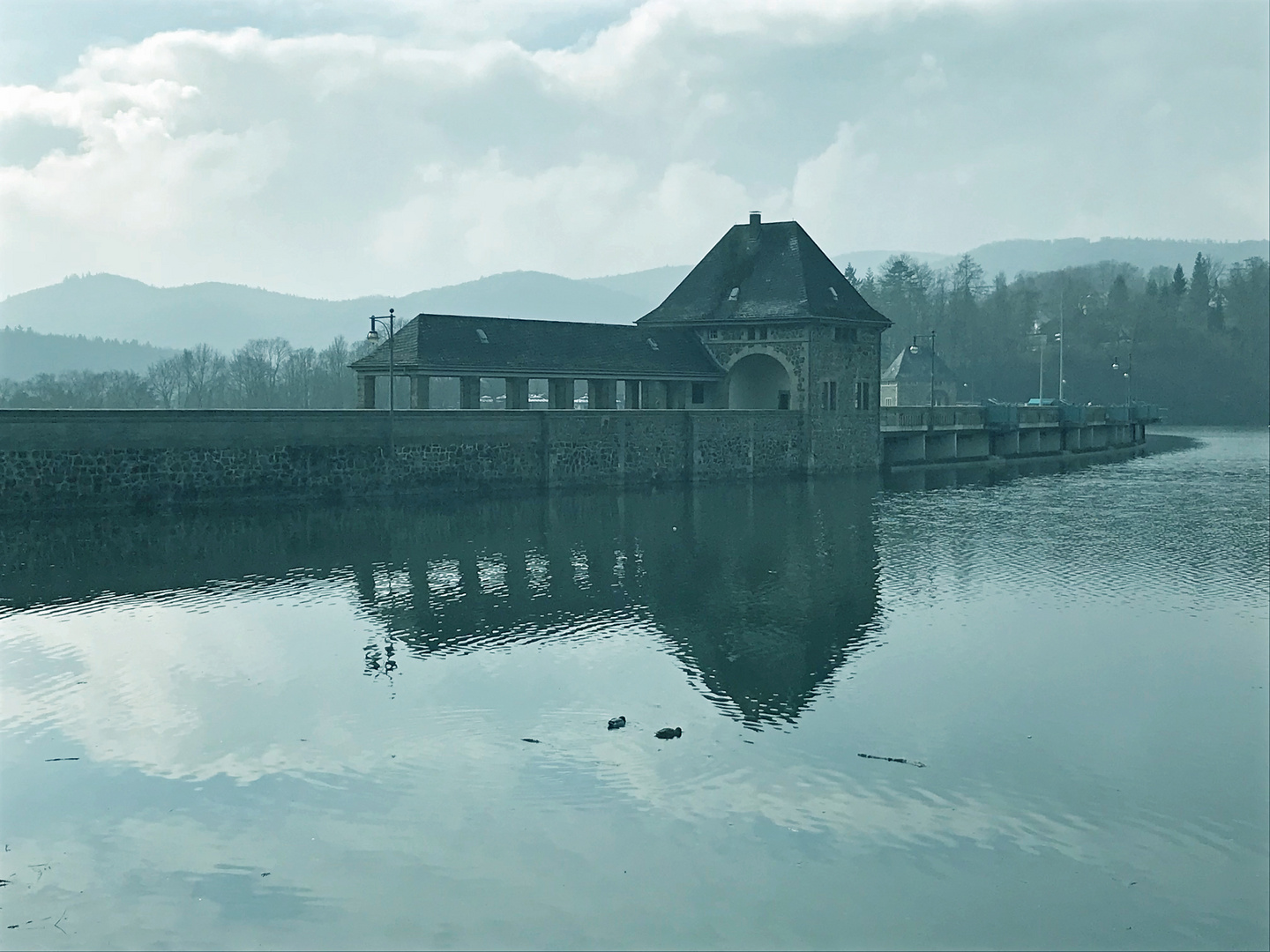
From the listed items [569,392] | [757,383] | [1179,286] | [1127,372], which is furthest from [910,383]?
[1179,286]

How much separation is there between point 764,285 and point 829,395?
18.4 ft

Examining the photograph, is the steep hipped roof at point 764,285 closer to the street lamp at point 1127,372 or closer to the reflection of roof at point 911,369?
the street lamp at point 1127,372

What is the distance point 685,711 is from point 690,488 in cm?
3100

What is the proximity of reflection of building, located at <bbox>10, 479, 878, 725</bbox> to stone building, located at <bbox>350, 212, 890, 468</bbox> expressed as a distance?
8.79 meters

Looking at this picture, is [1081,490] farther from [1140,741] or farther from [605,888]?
[605,888]

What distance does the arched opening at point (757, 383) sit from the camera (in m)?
57.1

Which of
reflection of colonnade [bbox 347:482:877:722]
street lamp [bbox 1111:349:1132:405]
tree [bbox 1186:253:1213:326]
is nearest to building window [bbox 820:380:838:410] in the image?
reflection of colonnade [bbox 347:482:877:722]

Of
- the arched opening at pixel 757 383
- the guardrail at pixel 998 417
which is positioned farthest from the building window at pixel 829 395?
the guardrail at pixel 998 417

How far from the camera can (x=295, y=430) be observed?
1576 inches

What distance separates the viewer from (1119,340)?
15075 cm

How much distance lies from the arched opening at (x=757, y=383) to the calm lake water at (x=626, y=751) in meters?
27.4

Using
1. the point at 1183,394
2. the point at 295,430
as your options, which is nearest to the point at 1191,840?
the point at 295,430

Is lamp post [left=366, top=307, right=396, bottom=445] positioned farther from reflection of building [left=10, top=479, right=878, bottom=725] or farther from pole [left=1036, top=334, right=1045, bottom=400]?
pole [left=1036, top=334, right=1045, bottom=400]

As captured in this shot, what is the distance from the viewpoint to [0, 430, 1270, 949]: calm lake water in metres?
11.4
